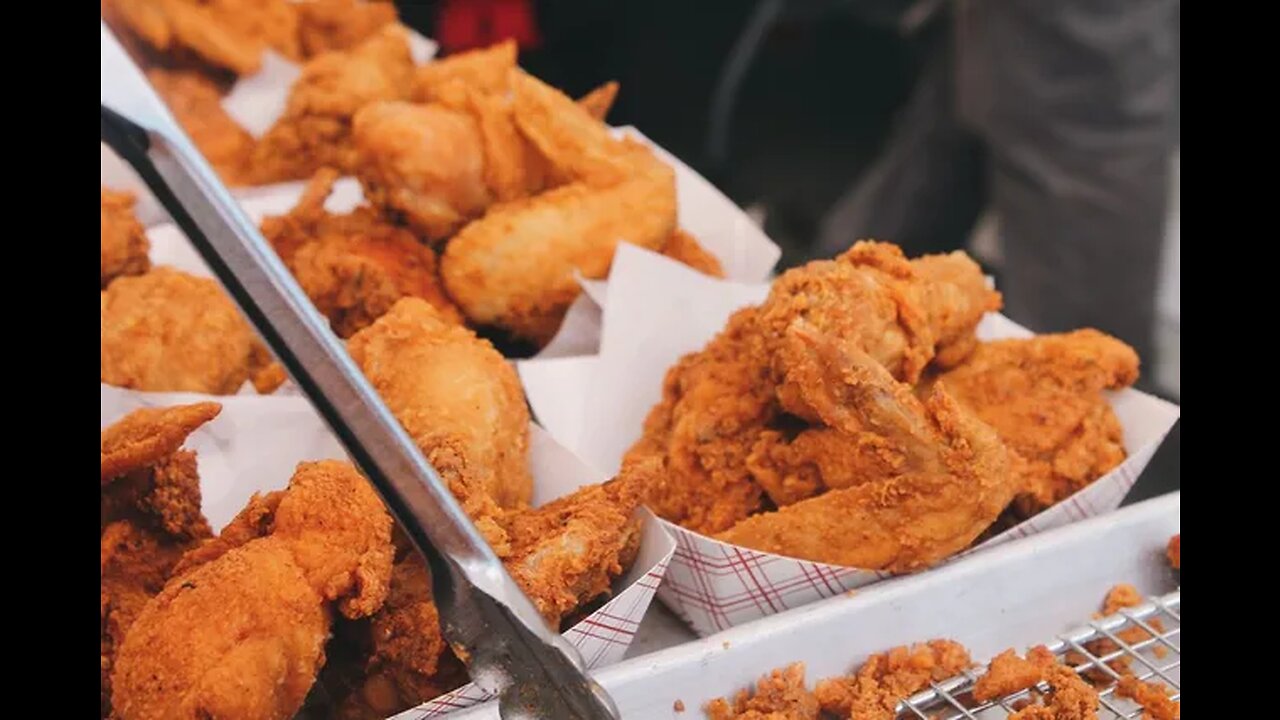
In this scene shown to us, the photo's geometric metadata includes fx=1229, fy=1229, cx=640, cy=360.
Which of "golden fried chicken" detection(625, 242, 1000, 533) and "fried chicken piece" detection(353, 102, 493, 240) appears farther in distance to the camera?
"fried chicken piece" detection(353, 102, 493, 240)

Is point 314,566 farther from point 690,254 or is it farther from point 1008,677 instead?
point 690,254

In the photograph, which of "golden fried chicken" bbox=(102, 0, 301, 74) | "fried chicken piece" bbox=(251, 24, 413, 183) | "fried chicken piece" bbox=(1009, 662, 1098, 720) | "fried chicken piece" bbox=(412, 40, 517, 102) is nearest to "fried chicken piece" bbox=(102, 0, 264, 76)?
"golden fried chicken" bbox=(102, 0, 301, 74)

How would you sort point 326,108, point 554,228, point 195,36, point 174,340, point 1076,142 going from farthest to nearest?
point 1076,142
point 195,36
point 326,108
point 554,228
point 174,340

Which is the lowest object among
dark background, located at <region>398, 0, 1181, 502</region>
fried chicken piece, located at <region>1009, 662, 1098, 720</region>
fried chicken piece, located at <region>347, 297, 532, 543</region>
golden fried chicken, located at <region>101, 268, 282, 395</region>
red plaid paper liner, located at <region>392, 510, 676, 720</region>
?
dark background, located at <region>398, 0, 1181, 502</region>

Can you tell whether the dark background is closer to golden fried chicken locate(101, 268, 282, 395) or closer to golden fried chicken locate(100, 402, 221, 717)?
golden fried chicken locate(101, 268, 282, 395)

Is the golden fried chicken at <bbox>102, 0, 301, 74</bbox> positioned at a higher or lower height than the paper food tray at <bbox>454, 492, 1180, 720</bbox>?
lower

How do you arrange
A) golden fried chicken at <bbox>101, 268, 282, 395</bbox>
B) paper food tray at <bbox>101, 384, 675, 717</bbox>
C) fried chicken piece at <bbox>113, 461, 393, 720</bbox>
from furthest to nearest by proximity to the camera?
1. golden fried chicken at <bbox>101, 268, 282, 395</bbox>
2. paper food tray at <bbox>101, 384, 675, 717</bbox>
3. fried chicken piece at <bbox>113, 461, 393, 720</bbox>

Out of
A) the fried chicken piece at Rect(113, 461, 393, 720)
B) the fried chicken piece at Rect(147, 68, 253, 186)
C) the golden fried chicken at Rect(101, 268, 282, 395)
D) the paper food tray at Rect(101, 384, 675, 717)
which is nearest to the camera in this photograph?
the fried chicken piece at Rect(113, 461, 393, 720)

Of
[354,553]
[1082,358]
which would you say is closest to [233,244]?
[354,553]

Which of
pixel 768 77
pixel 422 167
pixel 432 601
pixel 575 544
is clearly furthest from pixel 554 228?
pixel 768 77
